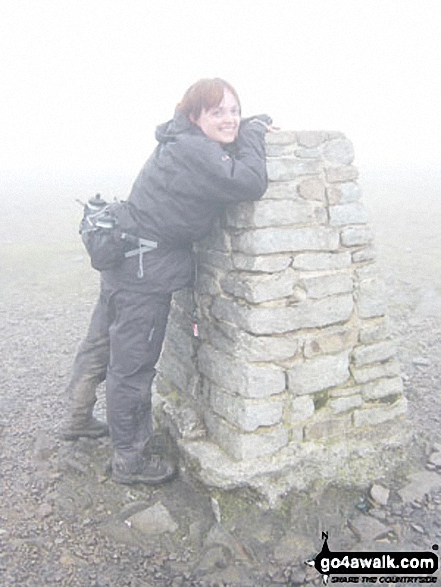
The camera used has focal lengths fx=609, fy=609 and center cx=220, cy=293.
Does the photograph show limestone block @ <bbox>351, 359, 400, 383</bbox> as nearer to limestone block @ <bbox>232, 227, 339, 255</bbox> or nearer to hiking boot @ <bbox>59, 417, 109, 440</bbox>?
limestone block @ <bbox>232, 227, 339, 255</bbox>

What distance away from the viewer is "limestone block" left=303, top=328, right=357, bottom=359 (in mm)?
5129

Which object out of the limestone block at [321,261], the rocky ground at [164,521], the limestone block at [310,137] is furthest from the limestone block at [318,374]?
the limestone block at [310,137]

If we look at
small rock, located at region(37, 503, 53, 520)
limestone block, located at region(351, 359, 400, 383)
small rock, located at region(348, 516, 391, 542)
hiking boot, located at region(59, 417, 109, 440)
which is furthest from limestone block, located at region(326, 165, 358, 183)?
small rock, located at region(37, 503, 53, 520)

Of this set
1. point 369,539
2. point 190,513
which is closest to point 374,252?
point 369,539

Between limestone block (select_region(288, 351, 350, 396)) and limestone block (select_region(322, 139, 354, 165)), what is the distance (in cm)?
165

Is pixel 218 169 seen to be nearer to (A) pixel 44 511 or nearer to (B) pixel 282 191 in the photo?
(B) pixel 282 191

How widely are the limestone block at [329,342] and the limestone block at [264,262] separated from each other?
0.69 m

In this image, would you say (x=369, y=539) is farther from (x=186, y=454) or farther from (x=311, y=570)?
(x=186, y=454)

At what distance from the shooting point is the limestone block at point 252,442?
5.01m

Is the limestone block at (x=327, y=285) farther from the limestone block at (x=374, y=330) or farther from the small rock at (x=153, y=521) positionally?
the small rock at (x=153, y=521)

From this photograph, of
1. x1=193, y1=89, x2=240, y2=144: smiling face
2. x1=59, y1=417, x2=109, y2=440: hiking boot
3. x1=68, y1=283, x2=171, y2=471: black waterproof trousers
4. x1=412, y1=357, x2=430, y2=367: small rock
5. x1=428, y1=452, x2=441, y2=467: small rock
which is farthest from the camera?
x1=412, y1=357, x2=430, y2=367: small rock

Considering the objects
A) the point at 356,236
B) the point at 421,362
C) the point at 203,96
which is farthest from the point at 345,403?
the point at 421,362

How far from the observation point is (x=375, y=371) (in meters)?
5.49

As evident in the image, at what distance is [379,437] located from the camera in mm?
5547
